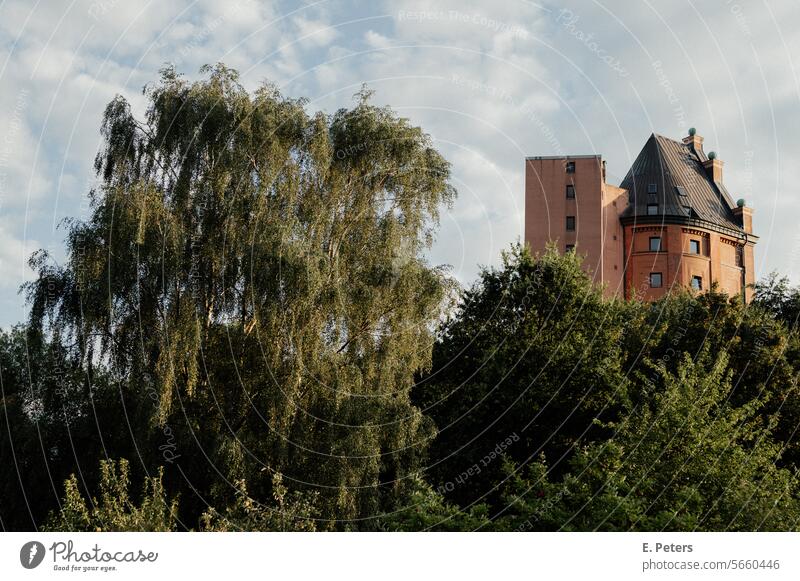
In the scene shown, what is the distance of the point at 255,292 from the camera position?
78.9ft

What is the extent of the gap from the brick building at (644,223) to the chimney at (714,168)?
7.66ft

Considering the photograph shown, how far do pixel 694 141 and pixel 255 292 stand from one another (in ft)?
210

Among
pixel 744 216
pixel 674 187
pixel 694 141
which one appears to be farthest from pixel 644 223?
pixel 694 141

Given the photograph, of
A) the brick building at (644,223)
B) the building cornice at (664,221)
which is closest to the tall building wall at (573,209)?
the brick building at (644,223)

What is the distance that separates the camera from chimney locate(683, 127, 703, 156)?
→ 254 feet

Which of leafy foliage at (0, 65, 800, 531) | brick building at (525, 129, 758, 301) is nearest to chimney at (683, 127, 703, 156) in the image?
brick building at (525, 129, 758, 301)

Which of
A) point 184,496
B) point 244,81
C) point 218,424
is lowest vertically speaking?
point 184,496

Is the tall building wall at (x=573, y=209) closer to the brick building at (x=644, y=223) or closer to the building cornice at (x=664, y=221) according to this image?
the brick building at (x=644, y=223)
